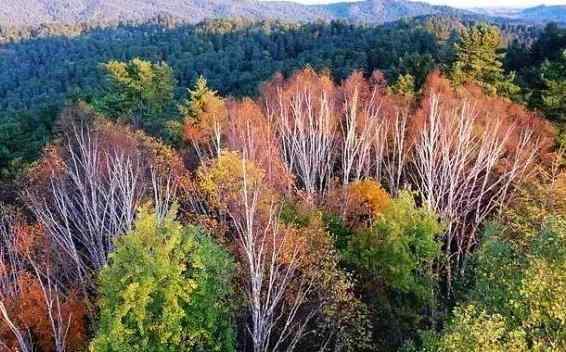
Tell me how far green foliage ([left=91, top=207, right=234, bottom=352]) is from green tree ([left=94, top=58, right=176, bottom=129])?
3865 centimetres

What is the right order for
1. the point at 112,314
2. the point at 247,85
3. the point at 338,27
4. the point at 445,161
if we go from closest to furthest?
Answer: the point at 112,314 → the point at 445,161 → the point at 247,85 → the point at 338,27

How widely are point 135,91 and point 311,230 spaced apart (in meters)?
40.0

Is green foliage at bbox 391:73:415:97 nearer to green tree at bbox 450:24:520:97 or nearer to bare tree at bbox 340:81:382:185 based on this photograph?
green tree at bbox 450:24:520:97

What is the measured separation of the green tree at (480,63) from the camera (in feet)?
128

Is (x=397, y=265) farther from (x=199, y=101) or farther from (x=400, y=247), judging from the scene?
(x=199, y=101)

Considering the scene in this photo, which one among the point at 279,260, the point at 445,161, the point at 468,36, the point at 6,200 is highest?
the point at 468,36

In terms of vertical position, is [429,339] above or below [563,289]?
below

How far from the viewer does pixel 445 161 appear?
23875mm

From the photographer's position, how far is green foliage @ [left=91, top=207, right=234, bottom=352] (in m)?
15.3

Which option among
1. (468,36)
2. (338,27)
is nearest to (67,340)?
(468,36)

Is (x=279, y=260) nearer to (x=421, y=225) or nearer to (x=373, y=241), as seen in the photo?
(x=373, y=241)

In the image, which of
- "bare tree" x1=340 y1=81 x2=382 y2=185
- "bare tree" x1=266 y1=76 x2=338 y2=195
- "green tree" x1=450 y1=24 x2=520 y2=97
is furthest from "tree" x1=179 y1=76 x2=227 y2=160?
"green tree" x1=450 y1=24 x2=520 y2=97

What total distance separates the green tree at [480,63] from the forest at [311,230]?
0.46ft

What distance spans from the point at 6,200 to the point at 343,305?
27166mm
